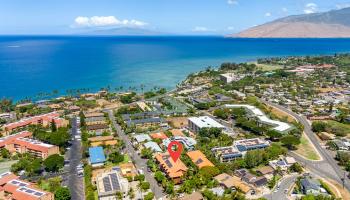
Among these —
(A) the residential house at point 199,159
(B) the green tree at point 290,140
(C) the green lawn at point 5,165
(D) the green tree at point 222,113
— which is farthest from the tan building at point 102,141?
(B) the green tree at point 290,140

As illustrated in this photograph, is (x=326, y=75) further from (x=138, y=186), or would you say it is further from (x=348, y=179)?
(x=138, y=186)

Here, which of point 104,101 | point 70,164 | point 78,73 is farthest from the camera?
point 78,73

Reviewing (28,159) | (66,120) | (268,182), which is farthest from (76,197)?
(66,120)

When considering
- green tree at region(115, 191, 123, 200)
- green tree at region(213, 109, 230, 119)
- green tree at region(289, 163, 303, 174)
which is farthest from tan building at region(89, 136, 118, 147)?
green tree at region(289, 163, 303, 174)

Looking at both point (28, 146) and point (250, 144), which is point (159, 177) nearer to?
point (250, 144)

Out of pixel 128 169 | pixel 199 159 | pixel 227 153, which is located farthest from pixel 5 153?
pixel 227 153

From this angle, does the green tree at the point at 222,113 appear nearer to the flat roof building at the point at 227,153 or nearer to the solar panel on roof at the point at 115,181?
the flat roof building at the point at 227,153
